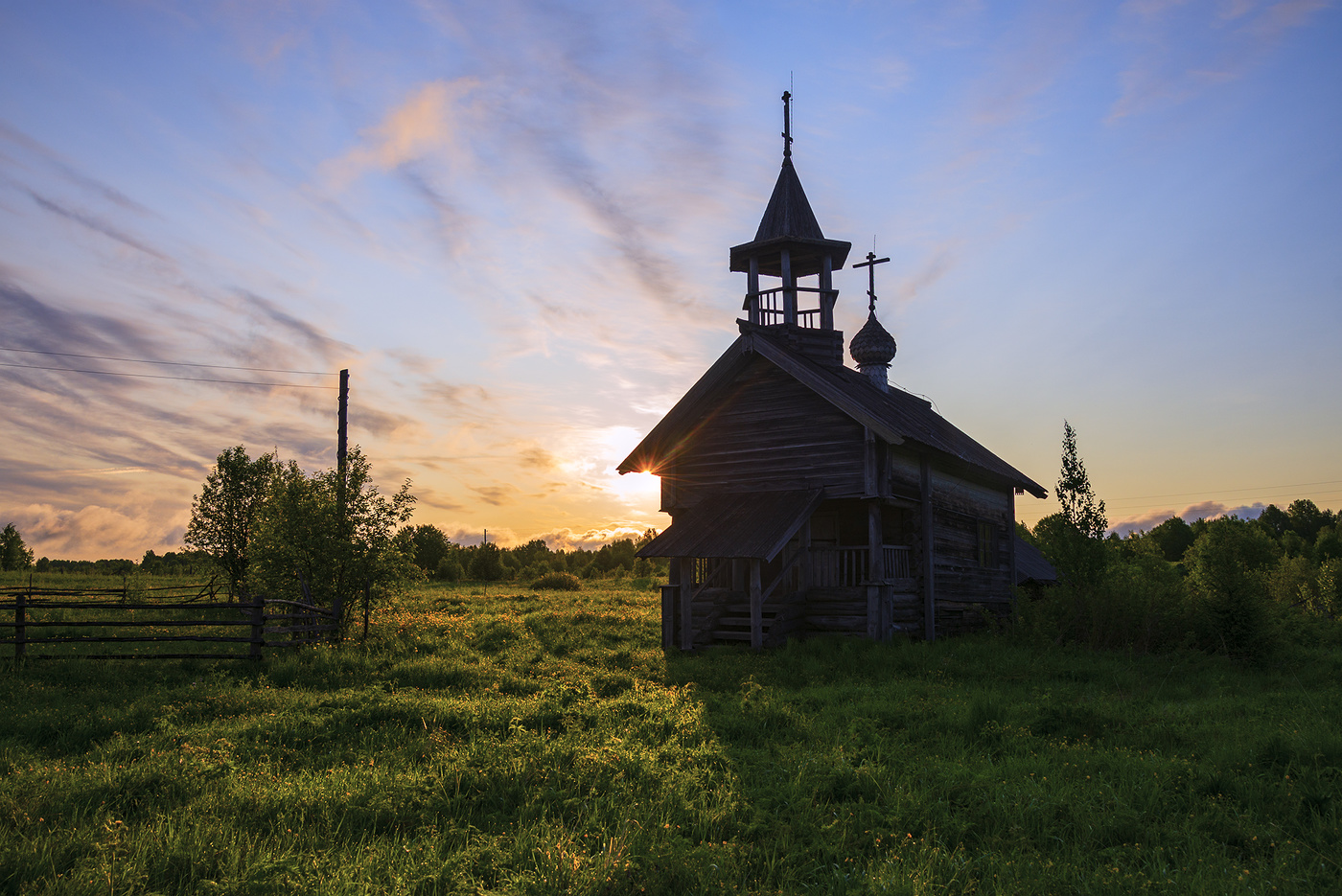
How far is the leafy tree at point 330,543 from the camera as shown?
20.1 m

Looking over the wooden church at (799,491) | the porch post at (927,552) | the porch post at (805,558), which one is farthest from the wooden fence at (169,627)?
the porch post at (927,552)

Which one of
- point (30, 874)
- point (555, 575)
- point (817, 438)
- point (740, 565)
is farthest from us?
point (555, 575)

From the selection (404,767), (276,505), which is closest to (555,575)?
(276,505)

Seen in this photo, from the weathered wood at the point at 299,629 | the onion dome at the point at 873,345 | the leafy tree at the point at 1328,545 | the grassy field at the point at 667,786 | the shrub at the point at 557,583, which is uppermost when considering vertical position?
the onion dome at the point at 873,345

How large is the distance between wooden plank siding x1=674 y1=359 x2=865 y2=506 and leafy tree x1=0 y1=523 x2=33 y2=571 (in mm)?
69264

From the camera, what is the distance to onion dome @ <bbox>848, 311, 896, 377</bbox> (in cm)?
2862

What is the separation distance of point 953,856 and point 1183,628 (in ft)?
50.6

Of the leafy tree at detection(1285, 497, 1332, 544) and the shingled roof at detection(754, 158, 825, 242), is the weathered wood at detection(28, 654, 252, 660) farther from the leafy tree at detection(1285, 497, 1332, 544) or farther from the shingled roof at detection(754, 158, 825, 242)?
the leafy tree at detection(1285, 497, 1332, 544)

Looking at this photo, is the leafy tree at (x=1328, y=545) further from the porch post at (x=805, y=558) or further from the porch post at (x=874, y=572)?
the porch post at (x=805, y=558)

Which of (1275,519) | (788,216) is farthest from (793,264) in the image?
(1275,519)

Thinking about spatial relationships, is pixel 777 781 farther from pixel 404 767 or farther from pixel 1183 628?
pixel 1183 628

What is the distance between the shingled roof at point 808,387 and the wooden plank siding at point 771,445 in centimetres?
47

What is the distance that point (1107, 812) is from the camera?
22.8 feet

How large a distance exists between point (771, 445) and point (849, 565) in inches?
148
